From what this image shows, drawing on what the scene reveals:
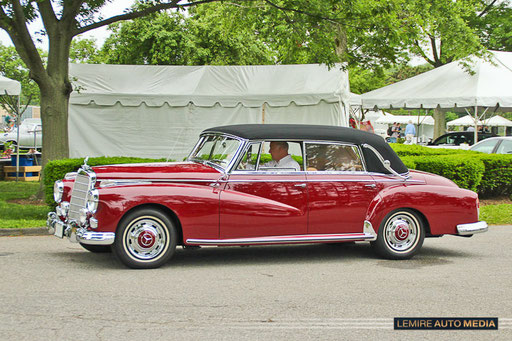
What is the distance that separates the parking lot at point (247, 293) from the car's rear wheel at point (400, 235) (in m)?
0.15

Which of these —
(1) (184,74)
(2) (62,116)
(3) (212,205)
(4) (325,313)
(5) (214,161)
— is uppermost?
(1) (184,74)

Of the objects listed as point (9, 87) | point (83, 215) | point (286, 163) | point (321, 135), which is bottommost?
point (83, 215)

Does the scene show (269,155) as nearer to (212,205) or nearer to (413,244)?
(212,205)

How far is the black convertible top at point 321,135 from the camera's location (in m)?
7.67

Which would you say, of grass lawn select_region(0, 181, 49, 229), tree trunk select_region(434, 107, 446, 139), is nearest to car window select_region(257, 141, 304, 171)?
grass lawn select_region(0, 181, 49, 229)

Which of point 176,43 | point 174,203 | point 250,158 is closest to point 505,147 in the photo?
point 250,158

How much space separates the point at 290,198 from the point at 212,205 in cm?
100

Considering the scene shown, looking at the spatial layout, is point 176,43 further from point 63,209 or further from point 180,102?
point 63,209

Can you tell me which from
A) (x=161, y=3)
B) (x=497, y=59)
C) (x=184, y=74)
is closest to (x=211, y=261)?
(x=161, y=3)

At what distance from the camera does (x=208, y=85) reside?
19016 mm

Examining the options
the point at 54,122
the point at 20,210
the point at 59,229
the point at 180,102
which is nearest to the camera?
the point at 59,229

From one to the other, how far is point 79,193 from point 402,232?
4.08 m

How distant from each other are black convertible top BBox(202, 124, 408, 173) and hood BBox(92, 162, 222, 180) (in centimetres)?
66

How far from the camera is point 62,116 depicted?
43.1 feet
